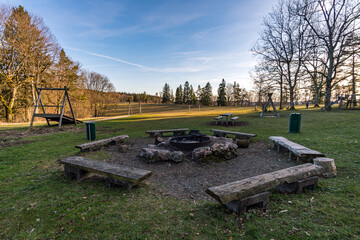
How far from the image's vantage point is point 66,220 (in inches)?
94.8

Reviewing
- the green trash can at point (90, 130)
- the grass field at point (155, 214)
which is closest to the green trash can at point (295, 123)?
the grass field at point (155, 214)

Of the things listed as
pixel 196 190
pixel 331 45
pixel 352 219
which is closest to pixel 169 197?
pixel 196 190

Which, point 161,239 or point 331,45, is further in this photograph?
point 331,45

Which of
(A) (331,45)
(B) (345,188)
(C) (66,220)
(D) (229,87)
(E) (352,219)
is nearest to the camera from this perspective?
(E) (352,219)

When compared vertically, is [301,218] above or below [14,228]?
above

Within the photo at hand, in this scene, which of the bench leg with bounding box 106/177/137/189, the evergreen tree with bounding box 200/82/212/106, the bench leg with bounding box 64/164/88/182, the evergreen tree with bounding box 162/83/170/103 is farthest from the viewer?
the evergreen tree with bounding box 162/83/170/103

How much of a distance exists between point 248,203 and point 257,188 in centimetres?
27

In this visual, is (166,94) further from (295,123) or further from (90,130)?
(295,123)

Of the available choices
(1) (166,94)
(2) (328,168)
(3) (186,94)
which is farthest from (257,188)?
(1) (166,94)

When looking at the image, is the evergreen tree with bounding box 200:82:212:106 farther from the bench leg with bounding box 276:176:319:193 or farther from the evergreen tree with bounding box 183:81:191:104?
the bench leg with bounding box 276:176:319:193

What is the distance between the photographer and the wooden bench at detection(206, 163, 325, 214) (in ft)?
7.63

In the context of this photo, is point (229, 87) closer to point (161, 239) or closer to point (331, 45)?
point (331, 45)

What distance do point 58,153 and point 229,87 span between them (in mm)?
66514

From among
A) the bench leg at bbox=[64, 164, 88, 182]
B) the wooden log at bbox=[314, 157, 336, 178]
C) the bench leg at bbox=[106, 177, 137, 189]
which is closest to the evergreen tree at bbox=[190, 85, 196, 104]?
the wooden log at bbox=[314, 157, 336, 178]
